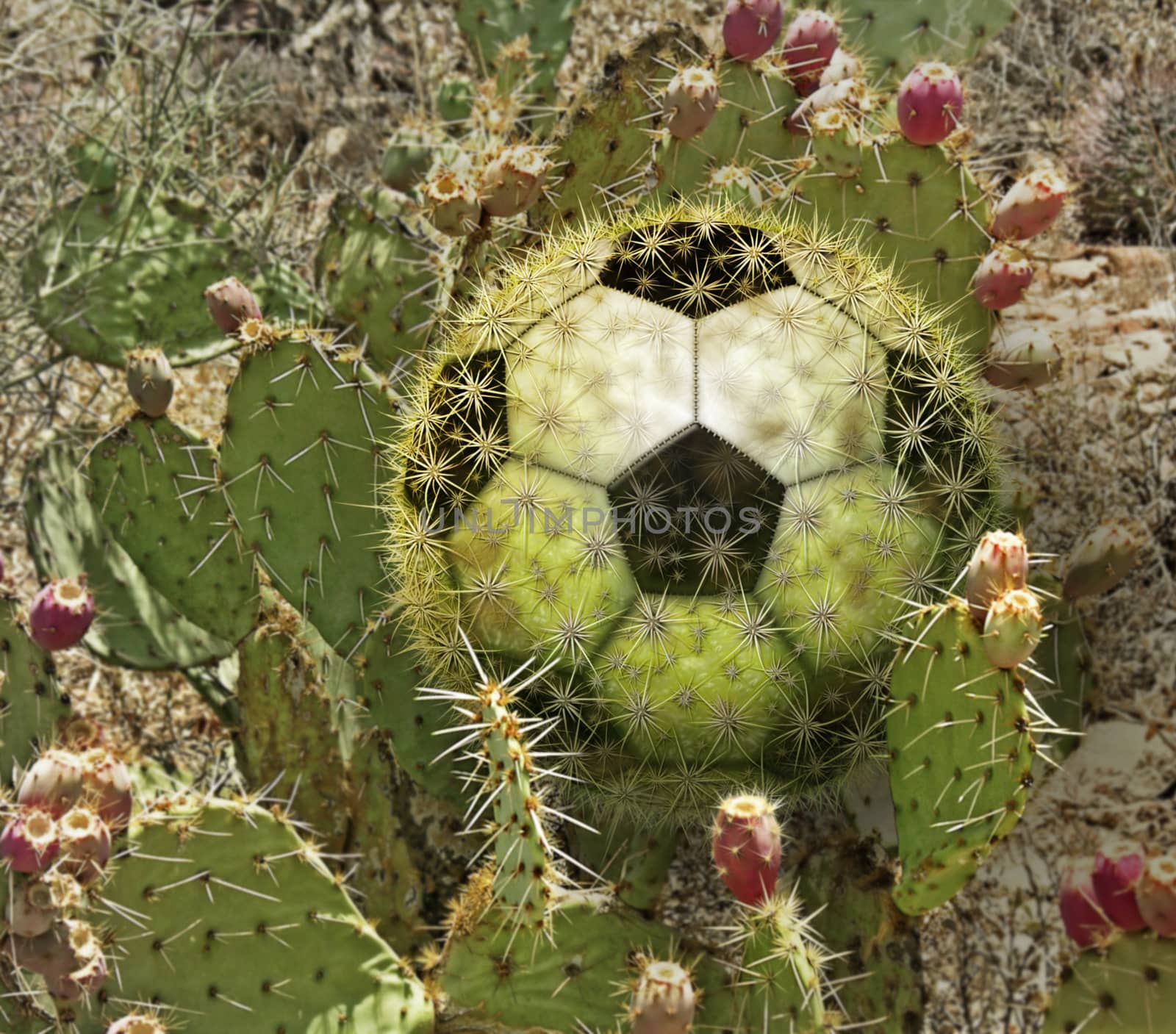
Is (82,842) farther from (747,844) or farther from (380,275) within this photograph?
(380,275)

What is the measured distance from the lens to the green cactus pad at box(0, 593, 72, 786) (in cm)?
187

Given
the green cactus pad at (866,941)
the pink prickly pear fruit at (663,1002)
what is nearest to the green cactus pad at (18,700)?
the pink prickly pear fruit at (663,1002)

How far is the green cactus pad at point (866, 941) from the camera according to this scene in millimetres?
1674

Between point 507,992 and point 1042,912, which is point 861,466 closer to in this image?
point 507,992

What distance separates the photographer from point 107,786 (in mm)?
1684

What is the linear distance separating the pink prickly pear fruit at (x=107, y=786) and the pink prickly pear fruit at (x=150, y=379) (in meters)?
0.58

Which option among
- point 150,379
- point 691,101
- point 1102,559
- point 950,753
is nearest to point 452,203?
point 691,101

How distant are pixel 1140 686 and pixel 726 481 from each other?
1271 mm

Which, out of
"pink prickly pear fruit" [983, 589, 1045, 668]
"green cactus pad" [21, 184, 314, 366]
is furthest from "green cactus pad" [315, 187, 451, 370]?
"pink prickly pear fruit" [983, 589, 1045, 668]

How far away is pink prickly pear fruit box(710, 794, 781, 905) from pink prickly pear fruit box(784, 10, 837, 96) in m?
1.40

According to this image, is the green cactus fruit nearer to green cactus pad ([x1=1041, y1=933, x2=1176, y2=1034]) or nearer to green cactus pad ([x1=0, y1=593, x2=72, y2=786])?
green cactus pad ([x1=0, y1=593, x2=72, y2=786])

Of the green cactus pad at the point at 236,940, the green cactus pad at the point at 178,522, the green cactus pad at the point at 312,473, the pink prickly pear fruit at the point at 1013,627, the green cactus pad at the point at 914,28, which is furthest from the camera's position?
the green cactus pad at the point at 914,28

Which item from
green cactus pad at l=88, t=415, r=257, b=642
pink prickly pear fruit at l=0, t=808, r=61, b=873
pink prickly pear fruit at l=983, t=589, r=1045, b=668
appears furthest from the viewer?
green cactus pad at l=88, t=415, r=257, b=642

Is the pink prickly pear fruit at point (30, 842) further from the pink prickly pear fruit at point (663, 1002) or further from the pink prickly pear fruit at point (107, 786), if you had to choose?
the pink prickly pear fruit at point (663, 1002)
